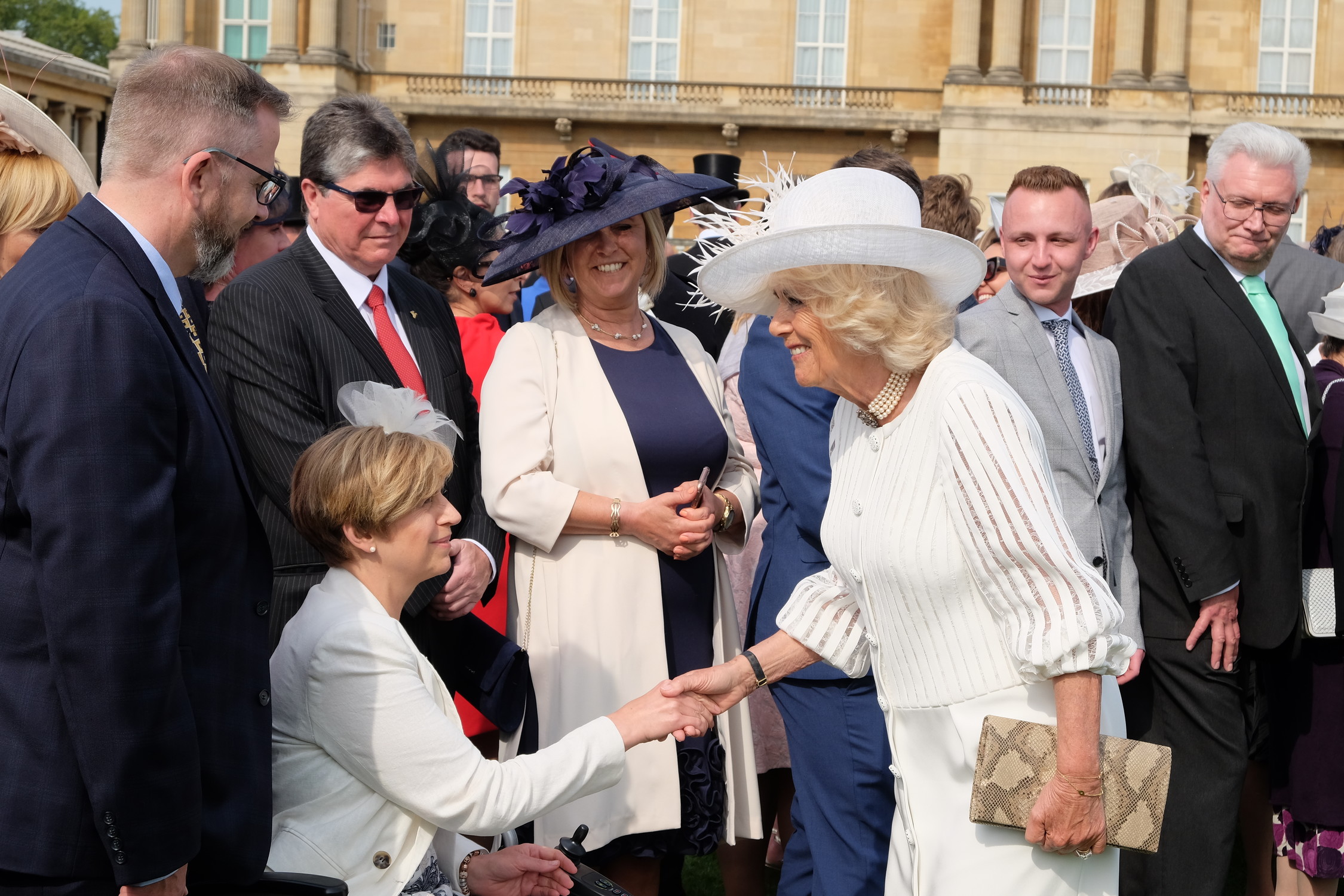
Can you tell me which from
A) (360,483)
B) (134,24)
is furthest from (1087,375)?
(134,24)

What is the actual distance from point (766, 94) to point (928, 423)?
92.2ft

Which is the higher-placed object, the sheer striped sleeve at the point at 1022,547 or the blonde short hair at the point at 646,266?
the blonde short hair at the point at 646,266

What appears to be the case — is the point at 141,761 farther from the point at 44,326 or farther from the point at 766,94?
the point at 766,94

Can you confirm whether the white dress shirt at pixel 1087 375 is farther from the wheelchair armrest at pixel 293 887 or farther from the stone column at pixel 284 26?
the stone column at pixel 284 26

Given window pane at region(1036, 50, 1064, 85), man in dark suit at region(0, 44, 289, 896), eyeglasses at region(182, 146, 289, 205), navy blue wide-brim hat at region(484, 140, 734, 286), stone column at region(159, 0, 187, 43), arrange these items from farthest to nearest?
window pane at region(1036, 50, 1064, 85), stone column at region(159, 0, 187, 43), navy blue wide-brim hat at region(484, 140, 734, 286), eyeglasses at region(182, 146, 289, 205), man in dark suit at region(0, 44, 289, 896)

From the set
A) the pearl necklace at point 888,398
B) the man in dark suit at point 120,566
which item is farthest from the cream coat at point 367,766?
the pearl necklace at point 888,398

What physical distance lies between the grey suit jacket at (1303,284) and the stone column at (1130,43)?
25175mm

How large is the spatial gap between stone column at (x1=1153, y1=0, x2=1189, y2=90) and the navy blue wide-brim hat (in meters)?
28.4

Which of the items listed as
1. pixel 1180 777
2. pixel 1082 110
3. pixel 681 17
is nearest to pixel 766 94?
pixel 681 17

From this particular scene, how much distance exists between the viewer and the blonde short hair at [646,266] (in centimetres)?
389

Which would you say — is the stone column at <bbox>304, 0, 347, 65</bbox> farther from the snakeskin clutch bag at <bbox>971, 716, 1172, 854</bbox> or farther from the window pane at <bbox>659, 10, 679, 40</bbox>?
the snakeskin clutch bag at <bbox>971, 716, 1172, 854</bbox>

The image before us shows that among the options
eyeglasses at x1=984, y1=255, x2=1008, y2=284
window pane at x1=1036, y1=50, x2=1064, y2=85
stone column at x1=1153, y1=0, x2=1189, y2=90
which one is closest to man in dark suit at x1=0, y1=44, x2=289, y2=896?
eyeglasses at x1=984, y1=255, x2=1008, y2=284

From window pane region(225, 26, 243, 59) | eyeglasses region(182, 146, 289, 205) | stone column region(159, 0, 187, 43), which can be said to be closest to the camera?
eyeglasses region(182, 146, 289, 205)

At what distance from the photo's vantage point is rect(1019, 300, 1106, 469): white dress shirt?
4105 mm
